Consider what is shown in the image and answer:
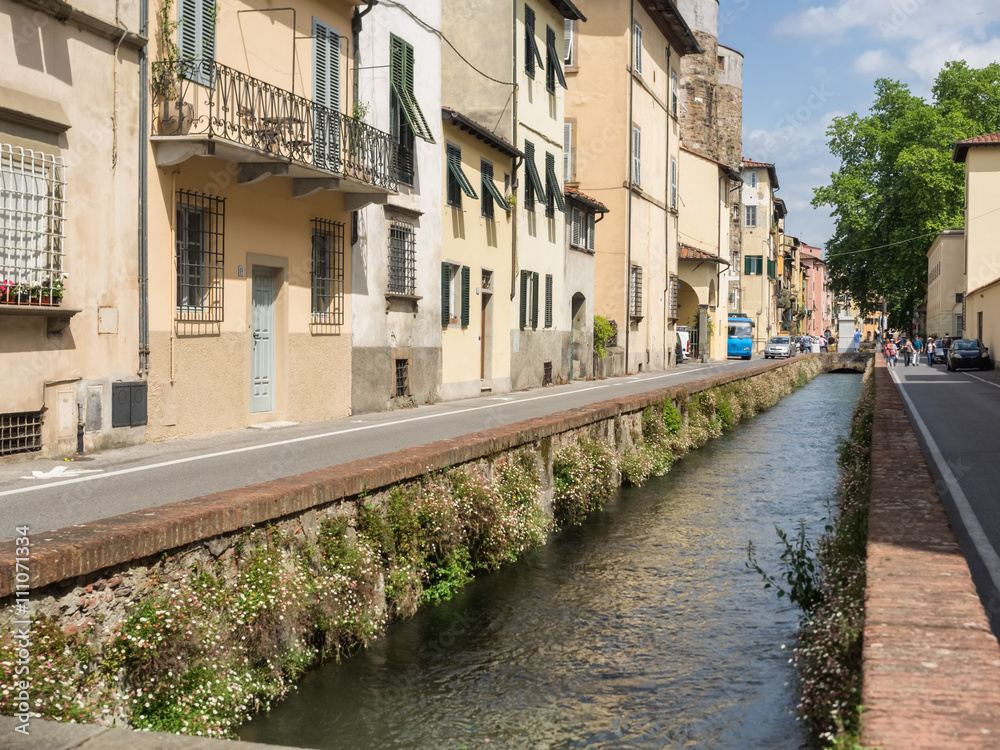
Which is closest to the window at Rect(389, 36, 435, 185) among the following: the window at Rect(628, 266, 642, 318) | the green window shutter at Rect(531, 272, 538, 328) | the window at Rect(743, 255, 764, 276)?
the green window shutter at Rect(531, 272, 538, 328)

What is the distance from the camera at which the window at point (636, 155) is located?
121 ft

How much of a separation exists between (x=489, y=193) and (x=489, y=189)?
0.42 metres

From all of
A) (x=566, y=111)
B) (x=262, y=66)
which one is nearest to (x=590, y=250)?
(x=566, y=111)

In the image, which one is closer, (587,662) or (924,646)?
(924,646)

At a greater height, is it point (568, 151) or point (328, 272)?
point (568, 151)

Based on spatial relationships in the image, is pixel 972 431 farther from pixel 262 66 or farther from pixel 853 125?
pixel 853 125

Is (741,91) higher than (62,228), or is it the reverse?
(741,91)

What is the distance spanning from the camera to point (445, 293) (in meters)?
22.4

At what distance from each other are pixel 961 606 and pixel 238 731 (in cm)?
349

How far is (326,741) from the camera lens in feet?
18.2

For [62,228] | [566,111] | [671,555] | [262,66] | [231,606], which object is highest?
[566,111]

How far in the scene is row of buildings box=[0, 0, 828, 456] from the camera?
11.3 m

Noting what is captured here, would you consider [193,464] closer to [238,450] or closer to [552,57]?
[238,450]

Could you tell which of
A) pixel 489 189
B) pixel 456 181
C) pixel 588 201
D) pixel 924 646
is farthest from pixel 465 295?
pixel 924 646
